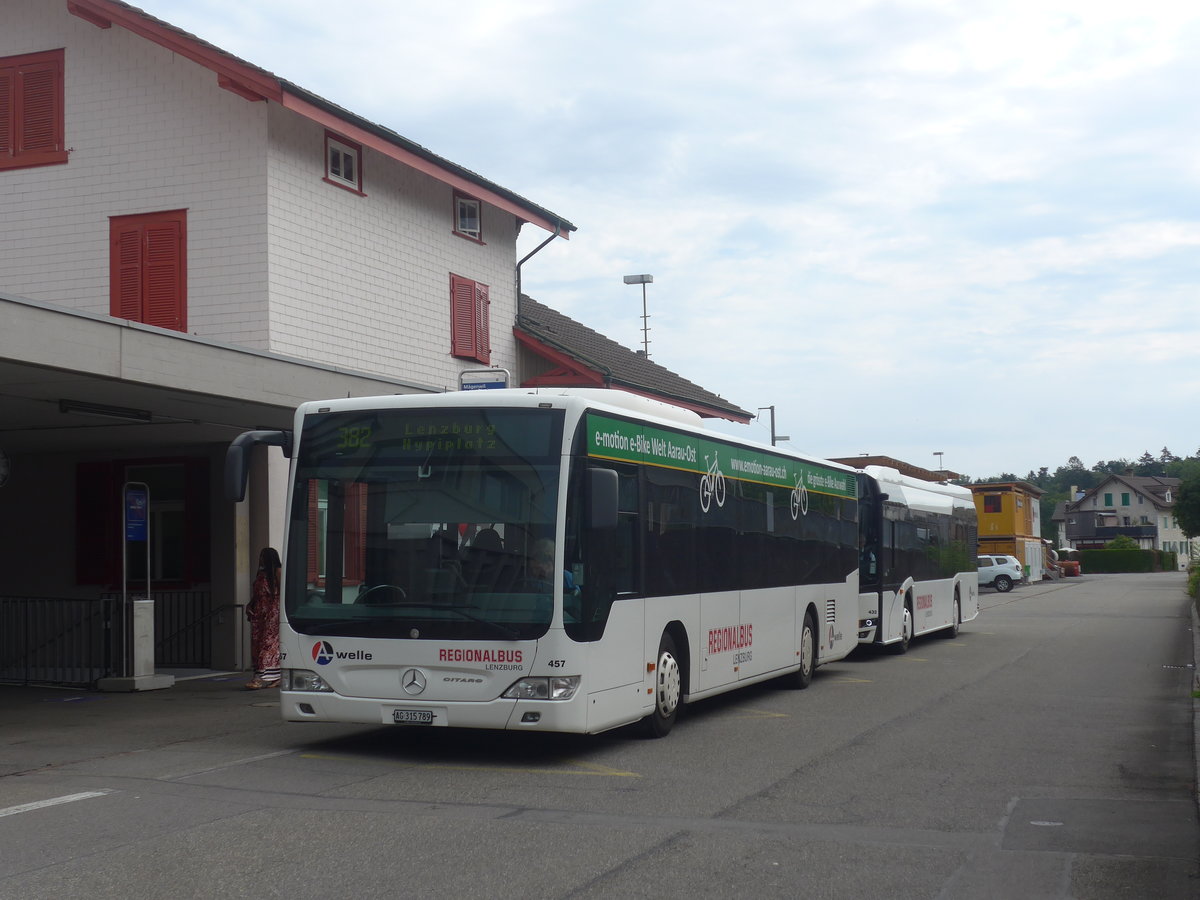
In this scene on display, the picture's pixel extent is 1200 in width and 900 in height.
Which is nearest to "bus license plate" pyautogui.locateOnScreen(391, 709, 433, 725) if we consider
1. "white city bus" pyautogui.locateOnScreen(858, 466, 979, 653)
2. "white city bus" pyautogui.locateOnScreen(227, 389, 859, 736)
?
"white city bus" pyautogui.locateOnScreen(227, 389, 859, 736)

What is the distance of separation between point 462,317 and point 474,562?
14851 mm

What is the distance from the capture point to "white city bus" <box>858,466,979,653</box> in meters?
21.2

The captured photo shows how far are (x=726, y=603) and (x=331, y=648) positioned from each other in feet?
14.2

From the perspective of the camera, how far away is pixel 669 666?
1192 cm

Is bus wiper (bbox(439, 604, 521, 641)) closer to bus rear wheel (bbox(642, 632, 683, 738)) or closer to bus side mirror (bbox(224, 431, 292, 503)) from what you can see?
bus side mirror (bbox(224, 431, 292, 503))

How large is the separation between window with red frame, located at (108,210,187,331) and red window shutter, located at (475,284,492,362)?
19.8 ft

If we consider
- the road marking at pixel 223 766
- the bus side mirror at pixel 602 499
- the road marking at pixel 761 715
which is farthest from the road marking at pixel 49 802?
the road marking at pixel 761 715

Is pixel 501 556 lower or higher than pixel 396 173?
lower

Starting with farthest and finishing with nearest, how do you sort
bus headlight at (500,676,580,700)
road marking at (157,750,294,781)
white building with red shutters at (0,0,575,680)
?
white building with red shutters at (0,0,575,680) < bus headlight at (500,676,580,700) < road marking at (157,750,294,781)

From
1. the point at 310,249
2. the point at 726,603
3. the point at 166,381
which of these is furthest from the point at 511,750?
the point at 310,249

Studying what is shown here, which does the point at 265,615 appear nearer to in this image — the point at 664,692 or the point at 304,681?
the point at 304,681

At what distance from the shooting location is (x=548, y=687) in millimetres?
9992

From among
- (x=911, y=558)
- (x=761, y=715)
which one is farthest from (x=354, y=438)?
(x=911, y=558)

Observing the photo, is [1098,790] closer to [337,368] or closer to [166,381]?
[166,381]
